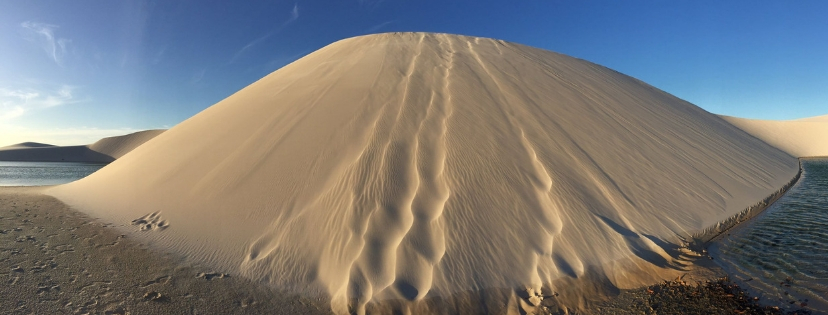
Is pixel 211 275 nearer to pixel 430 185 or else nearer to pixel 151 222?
Result: pixel 151 222

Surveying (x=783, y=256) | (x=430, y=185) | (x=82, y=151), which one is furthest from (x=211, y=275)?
(x=82, y=151)

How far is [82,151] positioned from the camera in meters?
51.1

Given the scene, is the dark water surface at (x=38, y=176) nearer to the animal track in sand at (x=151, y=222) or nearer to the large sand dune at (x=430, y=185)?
the large sand dune at (x=430, y=185)

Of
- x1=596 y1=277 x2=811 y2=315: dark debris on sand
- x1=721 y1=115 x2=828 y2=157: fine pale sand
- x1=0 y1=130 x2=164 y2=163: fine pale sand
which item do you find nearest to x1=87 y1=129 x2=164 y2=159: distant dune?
x1=0 y1=130 x2=164 y2=163: fine pale sand

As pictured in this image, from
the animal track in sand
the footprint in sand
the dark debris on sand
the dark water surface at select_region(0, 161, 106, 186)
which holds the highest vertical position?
the dark water surface at select_region(0, 161, 106, 186)

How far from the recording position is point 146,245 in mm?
4711

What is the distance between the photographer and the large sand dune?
12.5 ft

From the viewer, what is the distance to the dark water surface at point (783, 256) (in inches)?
134

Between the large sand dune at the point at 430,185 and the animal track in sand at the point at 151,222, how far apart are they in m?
0.04

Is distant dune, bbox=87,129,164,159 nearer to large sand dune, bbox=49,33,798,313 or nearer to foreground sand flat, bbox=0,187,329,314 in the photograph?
large sand dune, bbox=49,33,798,313

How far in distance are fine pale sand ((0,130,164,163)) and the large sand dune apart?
2107 inches

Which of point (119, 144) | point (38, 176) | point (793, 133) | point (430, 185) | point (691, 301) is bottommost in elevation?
point (691, 301)

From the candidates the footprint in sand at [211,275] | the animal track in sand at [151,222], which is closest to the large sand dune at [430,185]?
the animal track in sand at [151,222]

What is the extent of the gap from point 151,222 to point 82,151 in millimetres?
63315
